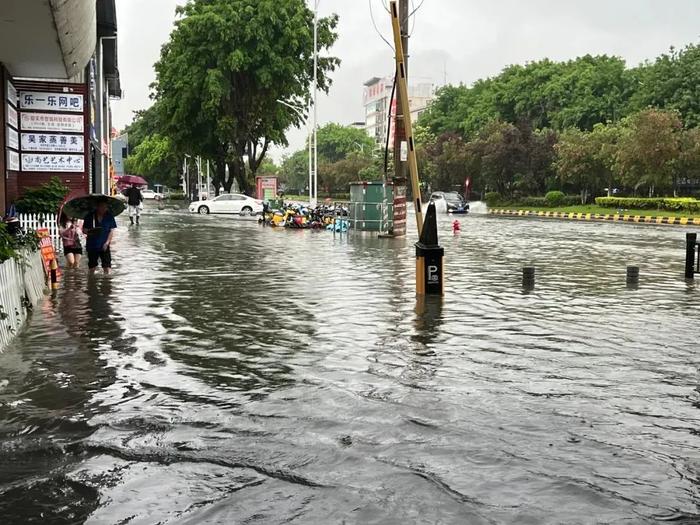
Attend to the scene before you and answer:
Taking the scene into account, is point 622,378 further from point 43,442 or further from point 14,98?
point 14,98

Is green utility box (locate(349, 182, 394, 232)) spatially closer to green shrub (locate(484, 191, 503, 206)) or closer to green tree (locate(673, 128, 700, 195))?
green tree (locate(673, 128, 700, 195))

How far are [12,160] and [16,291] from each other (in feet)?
37.8

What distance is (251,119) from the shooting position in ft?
149

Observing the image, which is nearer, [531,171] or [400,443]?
[400,443]

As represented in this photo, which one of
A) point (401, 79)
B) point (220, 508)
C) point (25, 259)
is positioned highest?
point (401, 79)

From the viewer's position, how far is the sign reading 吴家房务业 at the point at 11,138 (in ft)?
62.1

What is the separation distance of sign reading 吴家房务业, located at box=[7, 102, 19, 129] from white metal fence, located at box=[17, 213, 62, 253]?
87.9 inches

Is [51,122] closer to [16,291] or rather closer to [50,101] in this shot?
[50,101]

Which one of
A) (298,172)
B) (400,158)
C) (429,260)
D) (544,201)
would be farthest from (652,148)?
(298,172)

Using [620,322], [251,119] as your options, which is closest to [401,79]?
[620,322]

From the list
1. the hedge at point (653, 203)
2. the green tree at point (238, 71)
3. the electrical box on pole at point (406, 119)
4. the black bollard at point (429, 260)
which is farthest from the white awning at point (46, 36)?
the hedge at point (653, 203)

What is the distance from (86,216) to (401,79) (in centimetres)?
643

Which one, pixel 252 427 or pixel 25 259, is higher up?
pixel 25 259

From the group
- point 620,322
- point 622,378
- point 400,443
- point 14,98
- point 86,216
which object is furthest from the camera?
point 14,98
